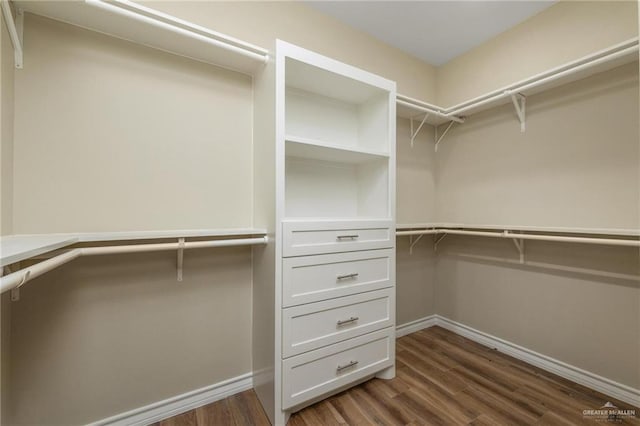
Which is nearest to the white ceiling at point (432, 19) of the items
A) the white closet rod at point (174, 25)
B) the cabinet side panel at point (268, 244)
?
the white closet rod at point (174, 25)

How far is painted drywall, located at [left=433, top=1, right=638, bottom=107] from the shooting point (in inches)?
59.1

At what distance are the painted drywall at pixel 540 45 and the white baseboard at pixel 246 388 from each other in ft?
6.54

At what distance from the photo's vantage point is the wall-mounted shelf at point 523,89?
1371 millimetres

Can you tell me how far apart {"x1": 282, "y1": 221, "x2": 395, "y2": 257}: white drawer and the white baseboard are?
3.08 ft

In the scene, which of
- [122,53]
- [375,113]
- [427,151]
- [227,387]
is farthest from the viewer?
[427,151]

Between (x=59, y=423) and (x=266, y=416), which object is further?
(x=266, y=416)

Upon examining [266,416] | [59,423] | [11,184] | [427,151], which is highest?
[427,151]

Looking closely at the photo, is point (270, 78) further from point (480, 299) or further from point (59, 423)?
point (480, 299)

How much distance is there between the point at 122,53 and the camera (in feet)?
4.23

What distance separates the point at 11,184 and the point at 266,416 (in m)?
1.60

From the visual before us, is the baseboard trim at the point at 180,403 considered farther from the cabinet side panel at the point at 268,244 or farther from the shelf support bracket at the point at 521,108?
the shelf support bracket at the point at 521,108

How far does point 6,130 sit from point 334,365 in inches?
72.1

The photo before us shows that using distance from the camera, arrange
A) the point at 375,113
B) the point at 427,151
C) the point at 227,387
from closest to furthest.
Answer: the point at 227,387, the point at 375,113, the point at 427,151

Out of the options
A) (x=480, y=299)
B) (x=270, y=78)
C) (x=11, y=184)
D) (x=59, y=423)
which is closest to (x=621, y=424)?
(x=480, y=299)
